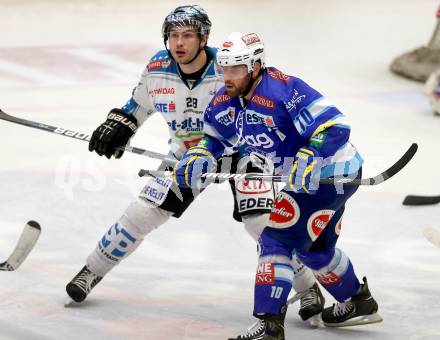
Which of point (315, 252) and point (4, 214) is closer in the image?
point (315, 252)

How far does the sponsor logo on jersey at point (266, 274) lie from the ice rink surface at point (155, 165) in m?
0.47

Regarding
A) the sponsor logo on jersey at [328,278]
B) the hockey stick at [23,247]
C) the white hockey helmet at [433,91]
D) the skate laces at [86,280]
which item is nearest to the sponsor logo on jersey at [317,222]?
the sponsor logo on jersey at [328,278]

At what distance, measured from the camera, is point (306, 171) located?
4219 millimetres

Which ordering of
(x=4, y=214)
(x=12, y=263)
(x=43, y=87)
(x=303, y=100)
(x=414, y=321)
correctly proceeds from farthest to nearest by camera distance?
(x=43, y=87), (x=4, y=214), (x=12, y=263), (x=414, y=321), (x=303, y=100)

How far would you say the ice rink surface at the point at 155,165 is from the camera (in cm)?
497

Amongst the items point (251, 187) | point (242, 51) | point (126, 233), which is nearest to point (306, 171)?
point (242, 51)

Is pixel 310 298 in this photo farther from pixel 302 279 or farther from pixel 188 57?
pixel 188 57

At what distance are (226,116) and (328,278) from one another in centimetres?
84

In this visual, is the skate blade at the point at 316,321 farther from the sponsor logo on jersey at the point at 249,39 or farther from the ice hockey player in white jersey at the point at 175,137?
the sponsor logo on jersey at the point at 249,39

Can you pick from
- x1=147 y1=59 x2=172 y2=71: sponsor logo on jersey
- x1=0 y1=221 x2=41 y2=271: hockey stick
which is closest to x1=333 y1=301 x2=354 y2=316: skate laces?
x1=147 y1=59 x2=172 y2=71: sponsor logo on jersey

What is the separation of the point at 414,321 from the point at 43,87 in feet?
18.6

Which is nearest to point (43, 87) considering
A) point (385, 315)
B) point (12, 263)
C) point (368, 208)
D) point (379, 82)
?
point (379, 82)

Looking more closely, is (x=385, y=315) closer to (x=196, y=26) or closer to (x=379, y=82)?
(x=196, y=26)

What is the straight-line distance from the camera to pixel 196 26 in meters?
4.99
